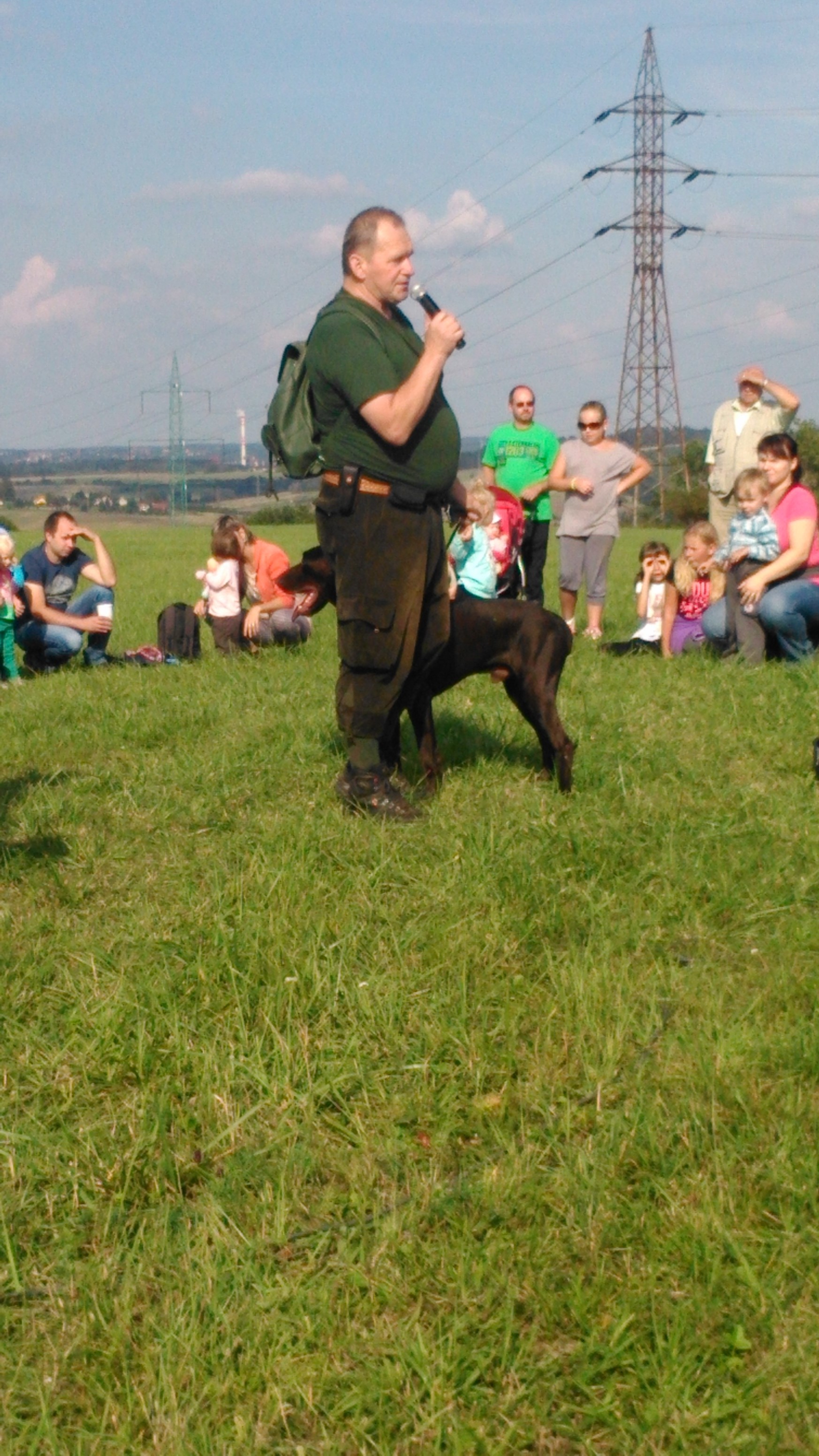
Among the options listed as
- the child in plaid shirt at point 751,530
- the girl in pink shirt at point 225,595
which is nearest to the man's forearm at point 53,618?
the girl in pink shirt at point 225,595

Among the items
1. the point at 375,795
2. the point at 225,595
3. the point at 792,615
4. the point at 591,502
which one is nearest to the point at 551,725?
the point at 375,795

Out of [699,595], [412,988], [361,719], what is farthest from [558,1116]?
[699,595]

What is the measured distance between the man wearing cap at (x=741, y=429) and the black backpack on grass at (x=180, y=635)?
14.6ft

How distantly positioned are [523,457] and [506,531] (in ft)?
8.90

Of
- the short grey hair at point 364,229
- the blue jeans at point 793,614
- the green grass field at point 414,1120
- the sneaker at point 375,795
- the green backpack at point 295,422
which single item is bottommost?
the green grass field at point 414,1120

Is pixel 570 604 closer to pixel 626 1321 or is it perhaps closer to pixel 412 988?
pixel 412 988

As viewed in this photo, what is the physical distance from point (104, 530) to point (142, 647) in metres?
45.6

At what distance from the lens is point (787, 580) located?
10211 millimetres

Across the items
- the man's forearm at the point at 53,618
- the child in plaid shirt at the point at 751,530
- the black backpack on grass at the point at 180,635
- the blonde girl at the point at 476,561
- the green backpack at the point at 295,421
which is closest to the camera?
the green backpack at the point at 295,421

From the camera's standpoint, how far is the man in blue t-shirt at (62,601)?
12.2m

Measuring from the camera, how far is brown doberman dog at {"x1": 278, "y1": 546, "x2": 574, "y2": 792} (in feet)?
21.0

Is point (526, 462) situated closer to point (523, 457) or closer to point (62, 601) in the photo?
point (523, 457)

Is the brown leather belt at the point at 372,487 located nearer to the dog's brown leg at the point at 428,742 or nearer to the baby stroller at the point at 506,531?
the dog's brown leg at the point at 428,742

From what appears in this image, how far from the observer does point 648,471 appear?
533 inches
